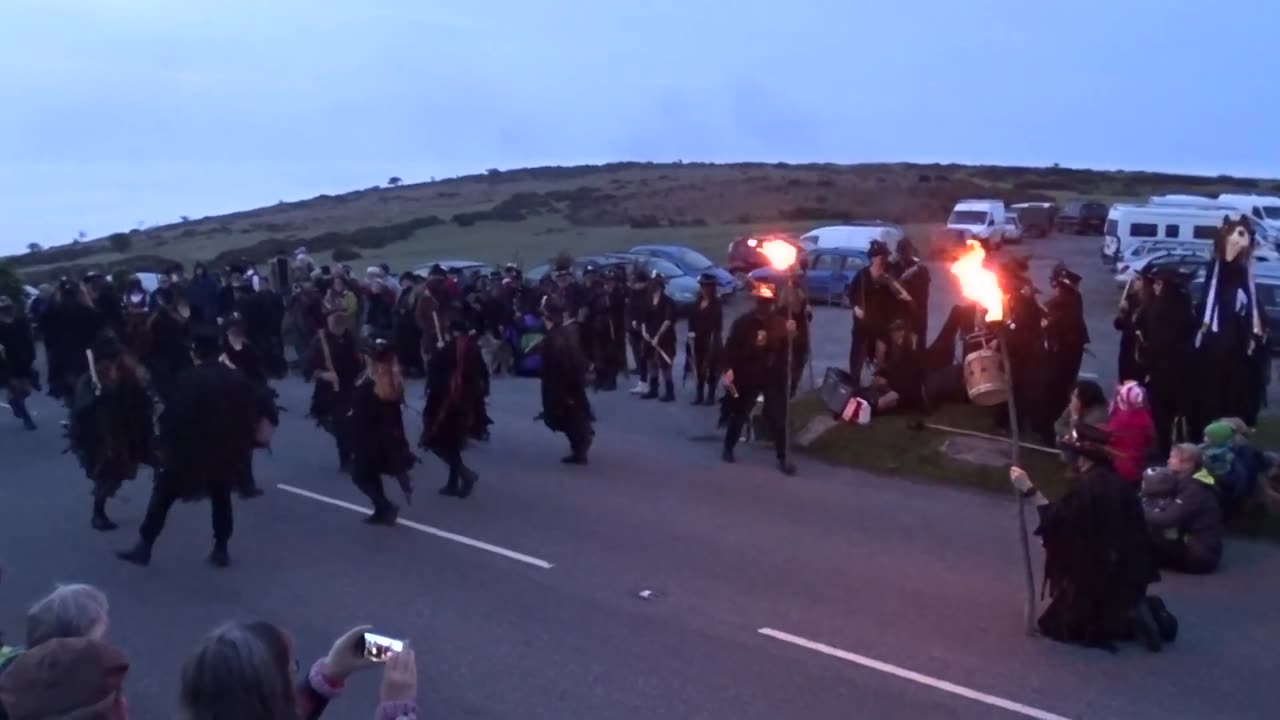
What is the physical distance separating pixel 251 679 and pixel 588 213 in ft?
265

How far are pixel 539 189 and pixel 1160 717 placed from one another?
113 metres

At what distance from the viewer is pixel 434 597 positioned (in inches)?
384

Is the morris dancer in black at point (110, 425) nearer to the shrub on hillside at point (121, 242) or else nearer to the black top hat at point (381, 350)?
the black top hat at point (381, 350)

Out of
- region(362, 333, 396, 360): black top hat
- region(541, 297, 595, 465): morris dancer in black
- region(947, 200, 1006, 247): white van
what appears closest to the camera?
region(362, 333, 396, 360): black top hat

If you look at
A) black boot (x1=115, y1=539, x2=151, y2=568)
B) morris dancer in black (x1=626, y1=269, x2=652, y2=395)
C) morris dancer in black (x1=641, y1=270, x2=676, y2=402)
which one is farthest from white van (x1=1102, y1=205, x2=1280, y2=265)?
black boot (x1=115, y1=539, x2=151, y2=568)

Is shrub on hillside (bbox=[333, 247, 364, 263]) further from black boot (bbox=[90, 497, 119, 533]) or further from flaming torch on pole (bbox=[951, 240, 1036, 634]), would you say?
flaming torch on pole (bbox=[951, 240, 1036, 634])

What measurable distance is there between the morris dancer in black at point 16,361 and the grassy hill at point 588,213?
33857 mm

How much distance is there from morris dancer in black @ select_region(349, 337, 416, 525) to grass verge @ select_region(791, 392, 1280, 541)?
524 centimetres

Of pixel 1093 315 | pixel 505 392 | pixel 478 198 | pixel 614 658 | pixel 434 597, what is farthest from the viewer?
pixel 478 198

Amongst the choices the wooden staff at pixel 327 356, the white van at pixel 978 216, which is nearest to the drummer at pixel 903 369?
the wooden staff at pixel 327 356

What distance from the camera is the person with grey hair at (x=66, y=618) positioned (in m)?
4.49

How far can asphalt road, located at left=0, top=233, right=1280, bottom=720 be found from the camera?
311 inches

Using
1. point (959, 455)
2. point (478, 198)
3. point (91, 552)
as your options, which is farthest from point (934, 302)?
point (478, 198)

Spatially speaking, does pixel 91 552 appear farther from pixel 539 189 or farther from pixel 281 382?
pixel 539 189
